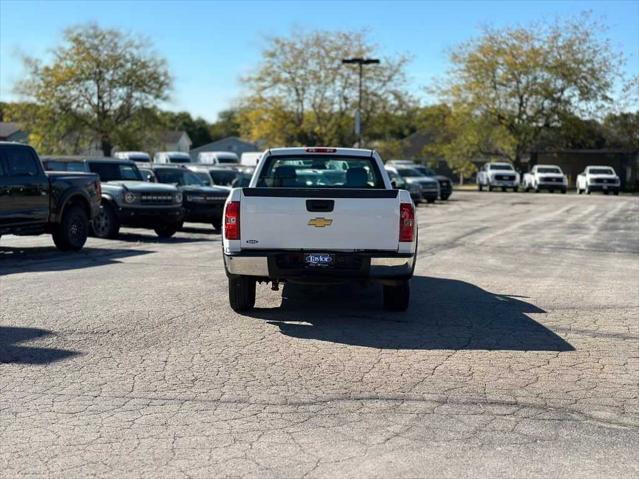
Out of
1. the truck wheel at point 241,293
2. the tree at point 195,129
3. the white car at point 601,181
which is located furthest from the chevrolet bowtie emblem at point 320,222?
the tree at point 195,129

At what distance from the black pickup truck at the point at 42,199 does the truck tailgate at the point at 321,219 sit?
742 centimetres

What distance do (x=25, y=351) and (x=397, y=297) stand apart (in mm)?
3832

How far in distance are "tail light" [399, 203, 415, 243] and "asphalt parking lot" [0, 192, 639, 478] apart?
898 mm

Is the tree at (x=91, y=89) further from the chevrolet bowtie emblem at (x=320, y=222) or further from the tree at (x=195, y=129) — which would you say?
the tree at (x=195, y=129)

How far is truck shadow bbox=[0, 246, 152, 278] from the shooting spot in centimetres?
1278

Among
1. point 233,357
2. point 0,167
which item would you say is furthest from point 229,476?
point 0,167

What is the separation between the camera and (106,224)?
1812cm

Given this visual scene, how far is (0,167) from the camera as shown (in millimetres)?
14180

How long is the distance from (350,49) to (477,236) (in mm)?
40739

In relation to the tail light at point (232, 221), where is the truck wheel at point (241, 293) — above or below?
below

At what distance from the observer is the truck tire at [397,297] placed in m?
8.90

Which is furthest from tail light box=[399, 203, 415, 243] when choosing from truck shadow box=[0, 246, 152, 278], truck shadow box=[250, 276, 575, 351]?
truck shadow box=[0, 246, 152, 278]

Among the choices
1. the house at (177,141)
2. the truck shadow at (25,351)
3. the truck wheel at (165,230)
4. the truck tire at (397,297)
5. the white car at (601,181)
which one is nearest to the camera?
the truck shadow at (25,351)

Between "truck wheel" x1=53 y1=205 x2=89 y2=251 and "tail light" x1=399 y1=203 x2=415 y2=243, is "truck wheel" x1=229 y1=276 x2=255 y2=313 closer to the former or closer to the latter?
"tail light" x1=399 y1=203 x2=415 y2=243
